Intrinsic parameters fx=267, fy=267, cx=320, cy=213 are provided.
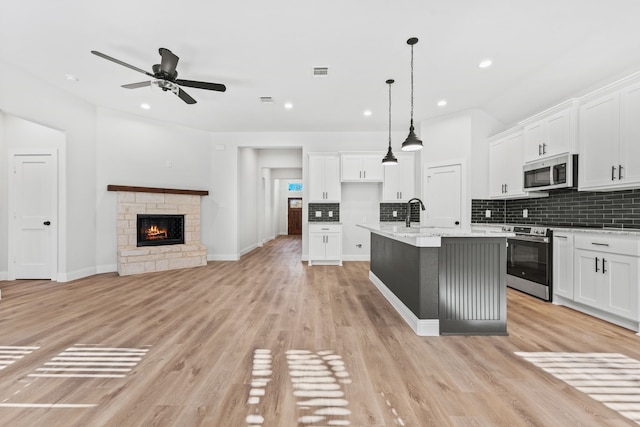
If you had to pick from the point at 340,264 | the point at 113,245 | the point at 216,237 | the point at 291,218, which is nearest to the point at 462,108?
the point at 340,264

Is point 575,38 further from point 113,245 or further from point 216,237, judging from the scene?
point 113,245

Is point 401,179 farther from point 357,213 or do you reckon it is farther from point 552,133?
point 552,133

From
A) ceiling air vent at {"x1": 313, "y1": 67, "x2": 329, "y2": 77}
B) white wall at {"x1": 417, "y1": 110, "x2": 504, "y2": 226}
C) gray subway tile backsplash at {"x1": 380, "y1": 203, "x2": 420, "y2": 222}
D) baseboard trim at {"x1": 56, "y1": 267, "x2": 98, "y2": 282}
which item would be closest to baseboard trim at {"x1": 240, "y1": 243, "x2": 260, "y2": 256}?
baseboard trim at {"x1": 56, "y1": 267, "x2": 98, "y2": 282}

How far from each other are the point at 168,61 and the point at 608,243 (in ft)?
16.7

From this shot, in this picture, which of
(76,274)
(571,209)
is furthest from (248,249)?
(571,209)

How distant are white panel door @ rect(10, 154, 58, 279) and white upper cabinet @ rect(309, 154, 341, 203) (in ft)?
15.0

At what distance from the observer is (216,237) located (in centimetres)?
642

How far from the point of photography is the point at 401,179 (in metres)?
6.07

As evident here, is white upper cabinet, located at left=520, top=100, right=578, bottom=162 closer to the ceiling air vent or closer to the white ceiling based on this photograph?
the white ceiling

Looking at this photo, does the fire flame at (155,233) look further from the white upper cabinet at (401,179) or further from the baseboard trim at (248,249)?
the white upper cabinet at (401,179)

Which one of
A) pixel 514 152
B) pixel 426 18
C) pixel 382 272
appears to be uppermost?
pixel 426 18

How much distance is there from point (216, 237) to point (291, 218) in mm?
7155

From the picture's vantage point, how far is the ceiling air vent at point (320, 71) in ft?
11.8

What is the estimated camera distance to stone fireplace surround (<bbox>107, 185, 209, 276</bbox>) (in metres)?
5.00
